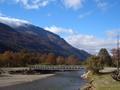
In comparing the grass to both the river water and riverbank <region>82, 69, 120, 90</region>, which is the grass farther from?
the river water

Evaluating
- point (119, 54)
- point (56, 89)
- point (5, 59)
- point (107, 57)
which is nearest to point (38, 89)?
point (56, 89)

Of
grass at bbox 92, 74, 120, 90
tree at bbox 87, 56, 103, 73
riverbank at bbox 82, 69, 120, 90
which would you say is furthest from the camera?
tree at bbox 87, 56, 103, 73

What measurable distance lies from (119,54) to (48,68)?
1500 inches

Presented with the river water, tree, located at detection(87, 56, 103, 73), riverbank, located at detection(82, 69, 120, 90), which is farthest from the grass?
tree, located at detection(87, 56, 103, 73)

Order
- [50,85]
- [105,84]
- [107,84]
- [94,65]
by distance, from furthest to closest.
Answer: [94,65] < [50,85] < [105,84] < [107,84]

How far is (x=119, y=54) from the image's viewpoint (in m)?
154

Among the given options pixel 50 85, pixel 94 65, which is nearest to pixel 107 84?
pixel 50 85

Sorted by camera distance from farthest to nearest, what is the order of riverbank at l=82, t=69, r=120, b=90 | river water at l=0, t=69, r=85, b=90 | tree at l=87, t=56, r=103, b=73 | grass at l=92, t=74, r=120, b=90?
tree at l=87, t=56, r=103, b=73 < river water at l=0, t=69, r=85, b=90 < riverbank at l=82, t=69, r=120, b=90 < grass at l=92, t=74, r=120, b=90

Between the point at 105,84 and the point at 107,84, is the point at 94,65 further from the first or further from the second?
the point at 107,84

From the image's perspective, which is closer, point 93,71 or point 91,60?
point 93,71

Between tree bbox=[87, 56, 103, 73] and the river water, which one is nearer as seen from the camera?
the river water

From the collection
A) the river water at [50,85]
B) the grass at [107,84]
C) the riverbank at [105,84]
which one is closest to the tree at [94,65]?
the river water at [50,85]

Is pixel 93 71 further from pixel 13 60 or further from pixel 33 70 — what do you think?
pixel 13 60

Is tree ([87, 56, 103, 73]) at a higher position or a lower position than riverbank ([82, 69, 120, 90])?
higher
